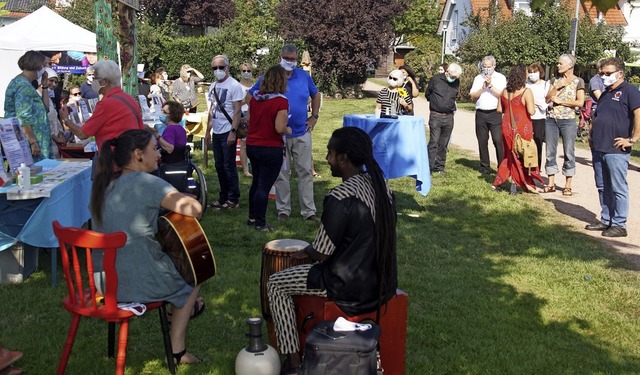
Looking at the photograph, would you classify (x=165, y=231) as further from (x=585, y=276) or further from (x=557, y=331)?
(x=585, y=276)

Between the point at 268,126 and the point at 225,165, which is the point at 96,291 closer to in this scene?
the point at 268,126

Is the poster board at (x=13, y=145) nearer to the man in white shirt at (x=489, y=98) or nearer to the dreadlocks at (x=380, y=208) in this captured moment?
the dreadlocks at (x=380, y=208)

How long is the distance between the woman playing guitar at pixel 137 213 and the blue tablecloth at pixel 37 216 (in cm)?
193

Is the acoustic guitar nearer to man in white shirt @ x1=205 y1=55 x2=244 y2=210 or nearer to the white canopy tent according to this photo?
man in white shirt @ x1=205 y1=55 x2=244 y2=210

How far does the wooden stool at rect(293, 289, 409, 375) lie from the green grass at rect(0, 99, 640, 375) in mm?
392

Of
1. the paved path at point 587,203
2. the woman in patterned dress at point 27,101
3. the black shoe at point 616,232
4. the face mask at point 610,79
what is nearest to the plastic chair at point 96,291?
the woman in patterned dress at point 27,101

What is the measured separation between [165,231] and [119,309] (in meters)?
0.52

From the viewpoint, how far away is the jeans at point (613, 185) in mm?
8455

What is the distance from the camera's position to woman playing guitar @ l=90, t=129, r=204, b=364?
4359 millimetres

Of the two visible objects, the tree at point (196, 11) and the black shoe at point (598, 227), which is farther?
the tree at point (196, 11)

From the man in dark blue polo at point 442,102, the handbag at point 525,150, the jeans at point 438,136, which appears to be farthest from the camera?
the jeans at point 438,136

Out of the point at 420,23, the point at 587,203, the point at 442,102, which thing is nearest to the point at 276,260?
the point at 587,203

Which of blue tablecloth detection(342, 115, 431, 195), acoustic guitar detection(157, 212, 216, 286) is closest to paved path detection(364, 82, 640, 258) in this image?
blue tablecloth detection(342, 115, 431, 195)

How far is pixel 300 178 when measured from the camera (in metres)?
8.79
